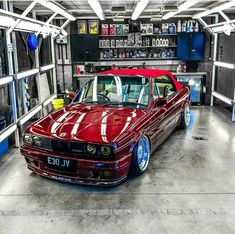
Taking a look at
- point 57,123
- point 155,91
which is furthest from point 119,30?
point 57,123

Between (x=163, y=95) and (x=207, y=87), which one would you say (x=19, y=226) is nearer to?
(x=163, y=95)

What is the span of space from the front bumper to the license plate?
36mm

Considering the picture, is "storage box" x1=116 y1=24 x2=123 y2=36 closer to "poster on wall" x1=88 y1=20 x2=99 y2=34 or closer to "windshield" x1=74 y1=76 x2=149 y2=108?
"poster on wall" x1=88 y1=20 x2=99 y2=34

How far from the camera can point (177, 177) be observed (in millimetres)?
4027

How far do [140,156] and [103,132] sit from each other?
0.72 m

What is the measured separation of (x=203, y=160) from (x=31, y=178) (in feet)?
8.51

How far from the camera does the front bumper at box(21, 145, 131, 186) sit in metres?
3.40

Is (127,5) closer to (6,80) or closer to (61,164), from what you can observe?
(6,80)

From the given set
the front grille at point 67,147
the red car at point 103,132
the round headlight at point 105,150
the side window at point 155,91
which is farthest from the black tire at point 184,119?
the front grille at point 67,147

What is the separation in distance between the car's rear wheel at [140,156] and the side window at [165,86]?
1137 mm

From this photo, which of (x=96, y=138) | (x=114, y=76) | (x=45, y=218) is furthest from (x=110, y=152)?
(x=114, y=76)

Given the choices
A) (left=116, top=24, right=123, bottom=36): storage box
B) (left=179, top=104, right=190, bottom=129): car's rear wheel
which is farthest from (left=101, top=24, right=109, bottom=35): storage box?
(left=179, top=104, right=190, bottom=129): car's rear wheel

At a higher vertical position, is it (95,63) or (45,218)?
(95,63)

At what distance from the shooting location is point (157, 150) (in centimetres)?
510
